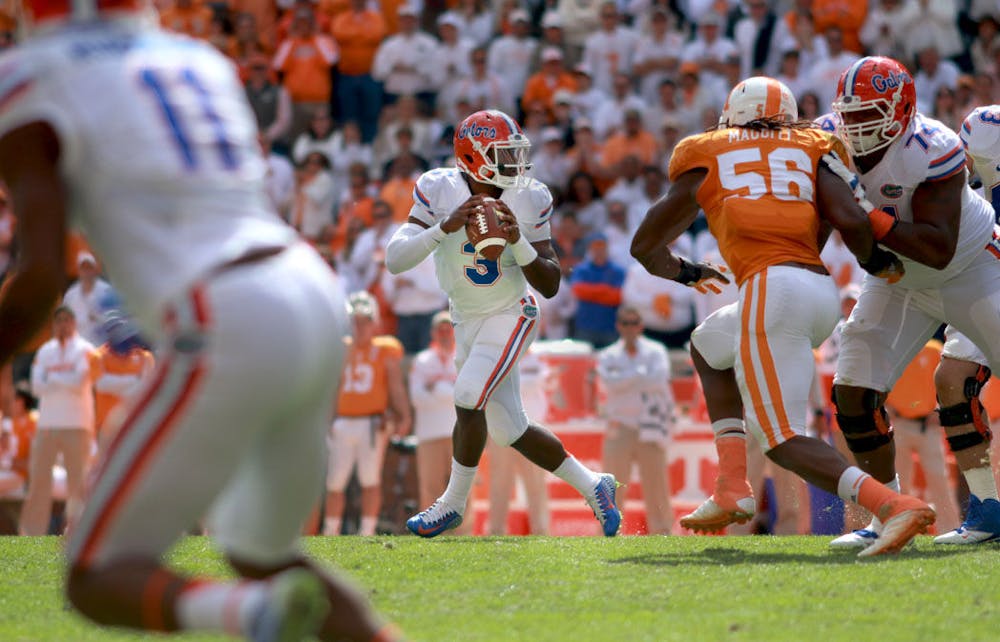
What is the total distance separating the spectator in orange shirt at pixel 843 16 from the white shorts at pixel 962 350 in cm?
840

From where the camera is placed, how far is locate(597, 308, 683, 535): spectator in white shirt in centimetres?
1169

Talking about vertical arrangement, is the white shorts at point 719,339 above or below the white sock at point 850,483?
above

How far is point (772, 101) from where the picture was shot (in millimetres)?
6543

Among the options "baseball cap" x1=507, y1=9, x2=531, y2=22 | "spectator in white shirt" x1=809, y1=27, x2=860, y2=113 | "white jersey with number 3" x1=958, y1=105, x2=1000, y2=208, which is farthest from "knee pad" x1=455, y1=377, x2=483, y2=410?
"baseball cap" x1=507, y1=9, x2=531, y2=22

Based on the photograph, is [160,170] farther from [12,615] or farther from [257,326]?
[12,615]

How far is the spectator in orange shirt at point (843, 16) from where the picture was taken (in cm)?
1517

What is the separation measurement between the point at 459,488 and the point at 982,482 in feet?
8.41

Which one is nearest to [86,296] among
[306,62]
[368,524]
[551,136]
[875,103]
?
[368,524]

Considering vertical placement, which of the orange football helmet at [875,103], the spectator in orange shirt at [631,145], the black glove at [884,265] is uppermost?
the spectator in orange shirt at [631,145]

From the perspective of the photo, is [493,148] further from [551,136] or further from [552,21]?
[552,21]

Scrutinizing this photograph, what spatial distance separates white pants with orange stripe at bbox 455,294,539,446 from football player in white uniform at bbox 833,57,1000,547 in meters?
1.61

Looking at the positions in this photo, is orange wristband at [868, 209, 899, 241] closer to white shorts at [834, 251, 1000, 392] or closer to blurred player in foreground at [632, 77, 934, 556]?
blurred player in foreground at [632, 77, 934, 556]

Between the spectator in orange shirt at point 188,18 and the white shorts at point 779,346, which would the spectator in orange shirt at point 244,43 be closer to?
the spectator in orange shirt at point 188,18

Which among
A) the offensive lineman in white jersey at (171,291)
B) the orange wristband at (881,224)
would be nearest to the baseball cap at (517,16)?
the orange wristband at (881,224)
